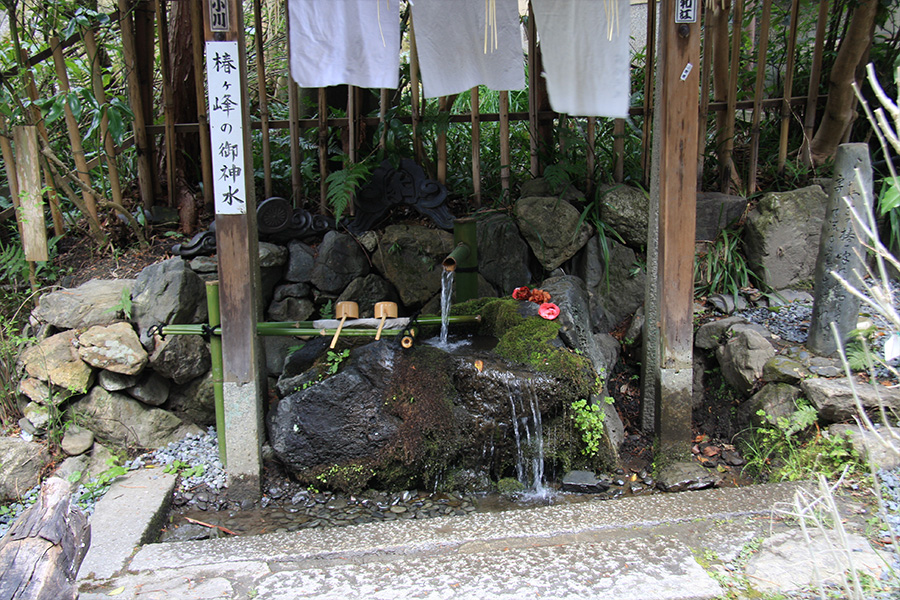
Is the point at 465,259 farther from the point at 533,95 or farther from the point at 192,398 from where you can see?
the point at 192,398

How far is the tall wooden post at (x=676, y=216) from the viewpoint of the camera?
4141 millimetres

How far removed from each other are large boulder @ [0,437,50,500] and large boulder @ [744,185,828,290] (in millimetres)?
6120

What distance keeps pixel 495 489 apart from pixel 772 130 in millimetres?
4894

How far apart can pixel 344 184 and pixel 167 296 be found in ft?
5.75

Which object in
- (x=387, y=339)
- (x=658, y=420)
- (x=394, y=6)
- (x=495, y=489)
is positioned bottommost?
(x=495, y=489)

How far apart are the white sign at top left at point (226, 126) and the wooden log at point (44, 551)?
2.14 m

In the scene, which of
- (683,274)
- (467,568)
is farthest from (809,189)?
(467,568)

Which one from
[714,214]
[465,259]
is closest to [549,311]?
[465,259]

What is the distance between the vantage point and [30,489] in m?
4.14

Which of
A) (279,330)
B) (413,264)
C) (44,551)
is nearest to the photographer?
(44,551)

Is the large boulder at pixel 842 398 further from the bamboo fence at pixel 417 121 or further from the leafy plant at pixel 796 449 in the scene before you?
the bamboo fence at pixel 417 121

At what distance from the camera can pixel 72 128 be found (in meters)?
5.23

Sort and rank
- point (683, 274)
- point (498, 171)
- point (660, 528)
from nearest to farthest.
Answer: point (660, 528)
point (683, 274)
point (498, 171)

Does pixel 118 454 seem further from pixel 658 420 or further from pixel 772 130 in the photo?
pixel 772 130
